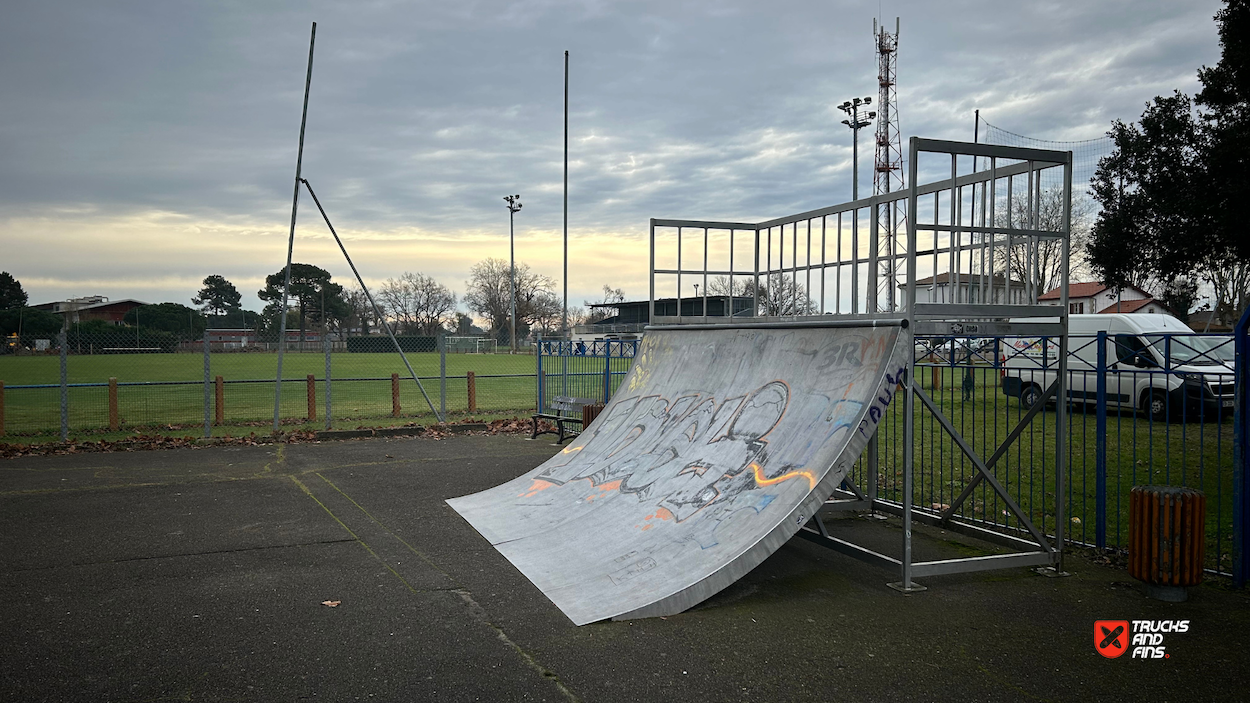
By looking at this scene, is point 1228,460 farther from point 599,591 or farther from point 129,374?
point 129,374

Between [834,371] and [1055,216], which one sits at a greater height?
[1055,216]

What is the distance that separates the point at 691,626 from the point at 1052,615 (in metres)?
2.48

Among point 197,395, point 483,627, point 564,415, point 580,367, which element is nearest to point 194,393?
point 197,395

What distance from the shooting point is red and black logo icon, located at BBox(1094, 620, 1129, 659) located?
4.58 meters

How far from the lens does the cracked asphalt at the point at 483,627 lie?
4117mm

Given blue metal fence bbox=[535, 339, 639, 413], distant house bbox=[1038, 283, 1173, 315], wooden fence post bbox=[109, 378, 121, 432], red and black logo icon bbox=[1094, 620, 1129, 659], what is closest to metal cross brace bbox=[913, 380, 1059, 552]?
red and black logo icon bbox=[1094, 620, 1129, 659]

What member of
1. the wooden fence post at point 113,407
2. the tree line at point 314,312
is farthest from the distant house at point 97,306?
the wooden fence post at point 113,407

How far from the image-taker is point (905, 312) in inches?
235

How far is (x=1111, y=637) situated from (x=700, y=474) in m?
3.26

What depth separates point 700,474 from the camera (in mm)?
6938

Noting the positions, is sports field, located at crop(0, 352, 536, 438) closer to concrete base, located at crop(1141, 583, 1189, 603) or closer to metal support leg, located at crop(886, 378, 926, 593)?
metal support leg, located at crop(886, 378, 926, 593)

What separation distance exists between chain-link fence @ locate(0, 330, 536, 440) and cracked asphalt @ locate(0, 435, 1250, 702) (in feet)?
28.3

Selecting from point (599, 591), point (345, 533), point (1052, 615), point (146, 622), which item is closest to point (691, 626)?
point (599, 591)

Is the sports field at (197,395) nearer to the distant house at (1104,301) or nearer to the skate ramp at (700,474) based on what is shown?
the skate ramp at (700,474)
